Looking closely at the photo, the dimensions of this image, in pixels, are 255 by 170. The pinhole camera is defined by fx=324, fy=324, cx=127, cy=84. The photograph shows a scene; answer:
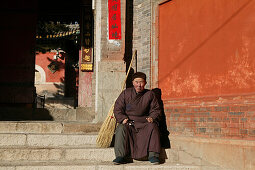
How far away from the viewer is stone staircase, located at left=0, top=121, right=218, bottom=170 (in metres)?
4.26

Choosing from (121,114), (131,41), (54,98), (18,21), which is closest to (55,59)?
(54,98)

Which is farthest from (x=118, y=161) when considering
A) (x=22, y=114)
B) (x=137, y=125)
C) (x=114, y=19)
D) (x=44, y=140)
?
(x=22, y=114)

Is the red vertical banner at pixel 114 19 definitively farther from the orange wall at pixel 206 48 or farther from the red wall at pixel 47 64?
the red wall at pixel 47 64

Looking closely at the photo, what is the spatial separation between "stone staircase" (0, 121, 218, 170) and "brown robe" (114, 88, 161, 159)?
0.22 m

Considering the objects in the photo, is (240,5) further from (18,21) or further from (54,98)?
(54,98)

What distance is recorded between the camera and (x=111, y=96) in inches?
239

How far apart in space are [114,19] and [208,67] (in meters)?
2.31

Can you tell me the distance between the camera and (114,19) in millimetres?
6344

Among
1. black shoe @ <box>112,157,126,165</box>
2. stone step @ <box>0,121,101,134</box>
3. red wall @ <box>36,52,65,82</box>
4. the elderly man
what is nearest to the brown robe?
the elderly man

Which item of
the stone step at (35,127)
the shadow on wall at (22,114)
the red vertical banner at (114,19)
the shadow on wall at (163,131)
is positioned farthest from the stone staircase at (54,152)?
the shadow on wall at (22,114)

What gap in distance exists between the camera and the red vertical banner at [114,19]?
6320 mm

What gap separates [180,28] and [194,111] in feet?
4.69

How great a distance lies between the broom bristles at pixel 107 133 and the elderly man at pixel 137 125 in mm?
272

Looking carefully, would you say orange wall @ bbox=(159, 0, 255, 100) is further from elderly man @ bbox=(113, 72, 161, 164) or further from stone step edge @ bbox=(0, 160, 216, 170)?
stone step edge @ bbox=(0, 160, 216, 170)
